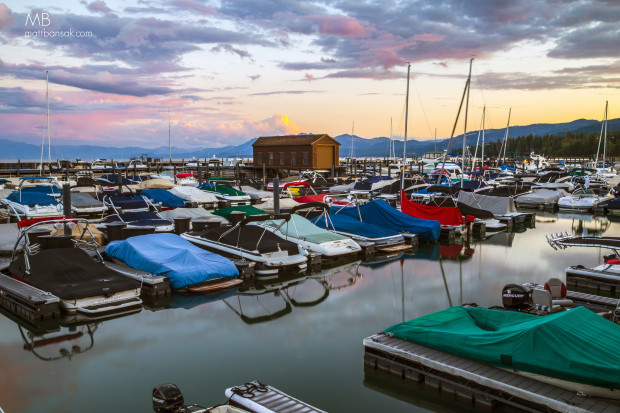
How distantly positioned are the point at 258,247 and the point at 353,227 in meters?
Answer: 5.77

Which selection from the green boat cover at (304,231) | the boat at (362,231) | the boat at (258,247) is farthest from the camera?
the boat at (362,231)

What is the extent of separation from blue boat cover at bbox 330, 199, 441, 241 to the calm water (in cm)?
492

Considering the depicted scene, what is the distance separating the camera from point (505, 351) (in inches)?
334

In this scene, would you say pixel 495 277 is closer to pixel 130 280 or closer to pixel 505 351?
pixel 505 351

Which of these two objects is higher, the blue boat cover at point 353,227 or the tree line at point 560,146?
the tree line at point 560,146

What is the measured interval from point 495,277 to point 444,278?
1.79 metres

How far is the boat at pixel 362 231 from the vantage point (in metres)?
21.5

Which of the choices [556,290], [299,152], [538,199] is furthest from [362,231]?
[299,152]

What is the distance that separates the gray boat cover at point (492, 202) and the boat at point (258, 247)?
16162 millimetres

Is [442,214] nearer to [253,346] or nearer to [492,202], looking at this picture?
[492,202]

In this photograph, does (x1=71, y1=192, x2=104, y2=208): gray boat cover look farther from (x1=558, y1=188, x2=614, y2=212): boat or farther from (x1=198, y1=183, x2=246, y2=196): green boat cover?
(x1=558, y1=188, x2=614, y2=212): boat

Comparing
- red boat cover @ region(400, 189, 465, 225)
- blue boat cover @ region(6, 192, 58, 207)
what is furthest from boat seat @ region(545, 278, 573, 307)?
blue boat cover @ region(6, 192, 58, 207)

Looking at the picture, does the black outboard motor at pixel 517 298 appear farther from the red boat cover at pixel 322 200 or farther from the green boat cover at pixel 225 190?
the green boat cover at pixel 225 190

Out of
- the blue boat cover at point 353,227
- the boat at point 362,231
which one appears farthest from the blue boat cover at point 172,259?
the blue boat cover at point 353,227
